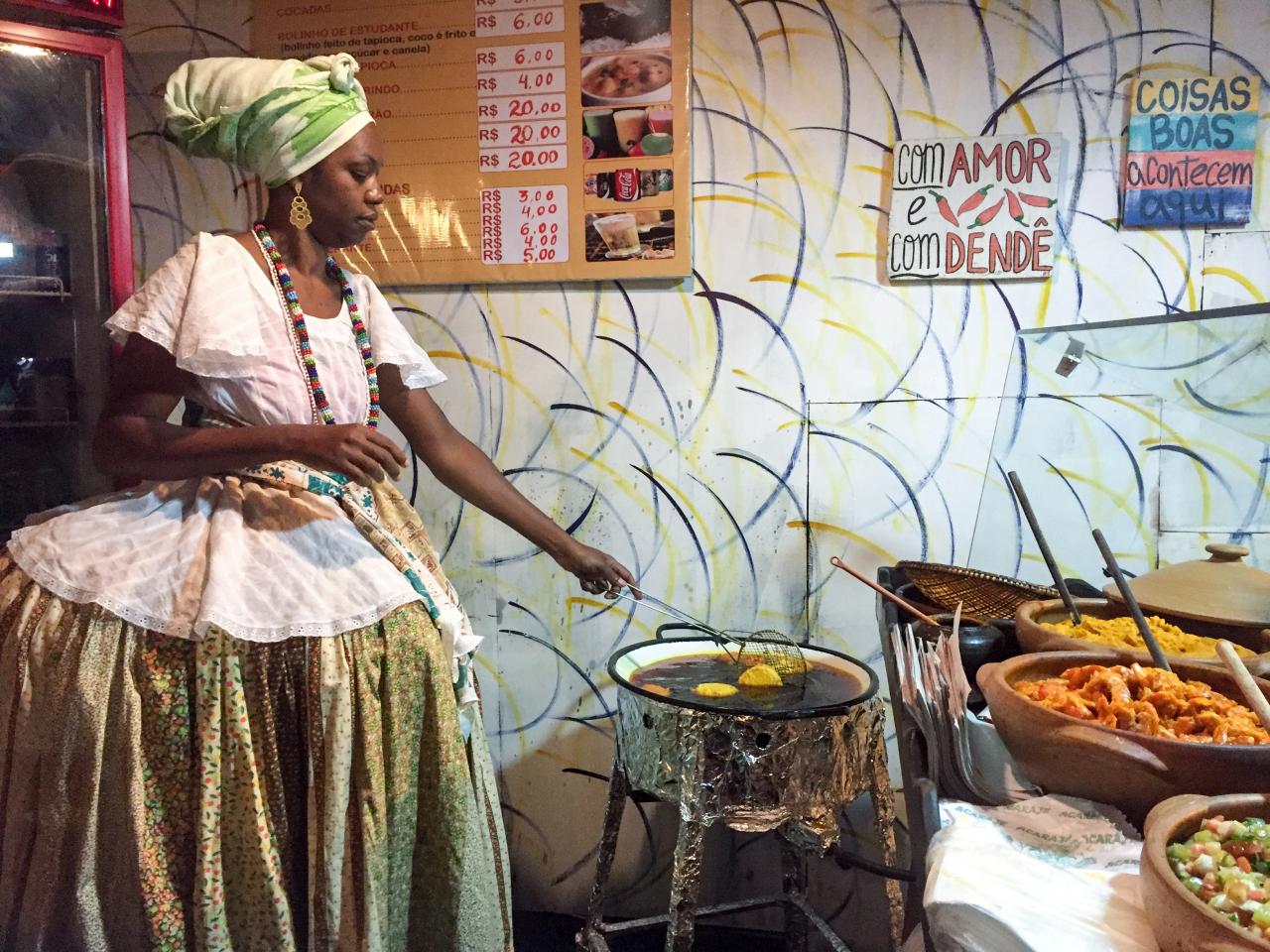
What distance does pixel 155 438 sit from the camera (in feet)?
5.43

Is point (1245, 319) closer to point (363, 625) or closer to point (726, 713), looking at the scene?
point (726, 713)

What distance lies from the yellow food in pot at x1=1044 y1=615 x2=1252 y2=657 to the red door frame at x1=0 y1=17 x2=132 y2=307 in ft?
7.01

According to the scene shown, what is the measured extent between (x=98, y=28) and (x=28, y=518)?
3.91 ft

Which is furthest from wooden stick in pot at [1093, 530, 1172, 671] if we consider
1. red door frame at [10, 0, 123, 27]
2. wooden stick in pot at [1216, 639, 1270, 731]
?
red door frame at [10, 0, 123, 27]

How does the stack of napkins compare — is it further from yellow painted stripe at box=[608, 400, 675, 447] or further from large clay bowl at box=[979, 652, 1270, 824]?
yellow painted stripe at box=[608, 400, 675, 447]

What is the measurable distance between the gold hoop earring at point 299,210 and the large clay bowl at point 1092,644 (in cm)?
149

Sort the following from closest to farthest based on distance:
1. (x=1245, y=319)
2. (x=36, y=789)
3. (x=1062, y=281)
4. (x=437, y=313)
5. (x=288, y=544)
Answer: (x=1245, y=319) < (x=36, y=789) < (x=288, y=544) < (x=1062, y=281) < (x=437, y=313)

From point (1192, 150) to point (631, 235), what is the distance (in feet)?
4.84

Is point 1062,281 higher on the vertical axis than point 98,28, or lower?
lower

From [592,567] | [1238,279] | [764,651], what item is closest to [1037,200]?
[1238,279]

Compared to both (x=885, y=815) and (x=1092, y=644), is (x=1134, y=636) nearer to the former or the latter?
(x=1092, y=644)

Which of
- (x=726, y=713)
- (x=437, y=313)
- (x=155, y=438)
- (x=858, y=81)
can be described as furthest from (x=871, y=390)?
(x=155, y=438)

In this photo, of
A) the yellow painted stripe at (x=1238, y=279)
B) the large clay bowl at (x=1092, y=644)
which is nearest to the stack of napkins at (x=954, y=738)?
the large clay bowl at (x=1092, y=644)

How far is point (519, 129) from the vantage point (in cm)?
266
